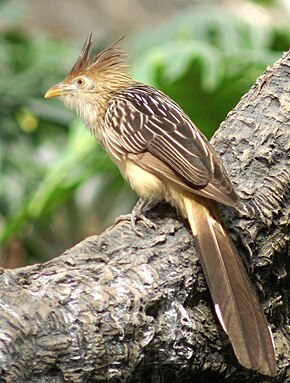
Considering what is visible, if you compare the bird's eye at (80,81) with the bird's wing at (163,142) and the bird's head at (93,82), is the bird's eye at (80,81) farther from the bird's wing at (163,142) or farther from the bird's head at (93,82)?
the bird's wing at (163,142)

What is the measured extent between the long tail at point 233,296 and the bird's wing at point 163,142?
0.50 ft

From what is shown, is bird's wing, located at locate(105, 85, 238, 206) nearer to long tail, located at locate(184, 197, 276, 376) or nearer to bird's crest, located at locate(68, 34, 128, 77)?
long tail, located at locate(184, 197, 276, 376)

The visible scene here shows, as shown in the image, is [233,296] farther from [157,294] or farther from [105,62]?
[105,62]

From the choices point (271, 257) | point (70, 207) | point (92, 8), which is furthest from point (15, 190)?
point (92, 8)

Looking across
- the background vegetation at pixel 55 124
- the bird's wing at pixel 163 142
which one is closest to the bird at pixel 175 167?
the bird's wing at pixel 163 142

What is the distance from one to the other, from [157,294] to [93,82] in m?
1.99

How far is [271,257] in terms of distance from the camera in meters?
3.70

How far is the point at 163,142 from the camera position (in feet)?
13.6

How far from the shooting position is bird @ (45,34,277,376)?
132 inches

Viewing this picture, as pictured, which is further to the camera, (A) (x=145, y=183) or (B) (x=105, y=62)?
(B) (x=105, y=62)

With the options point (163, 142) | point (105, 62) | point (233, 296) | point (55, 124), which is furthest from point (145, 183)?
point (55, 124)

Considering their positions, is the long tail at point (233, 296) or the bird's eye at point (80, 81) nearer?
the long tail at point (233, 296)

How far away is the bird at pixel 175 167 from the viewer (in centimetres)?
335

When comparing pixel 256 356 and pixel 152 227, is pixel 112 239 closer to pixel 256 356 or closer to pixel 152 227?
pixel 152 227
